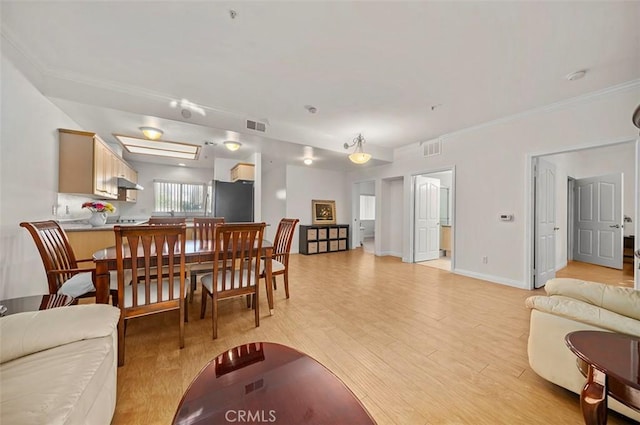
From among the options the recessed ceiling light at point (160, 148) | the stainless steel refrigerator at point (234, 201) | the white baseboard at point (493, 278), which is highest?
the recessed ceiling light at point (160, 148)

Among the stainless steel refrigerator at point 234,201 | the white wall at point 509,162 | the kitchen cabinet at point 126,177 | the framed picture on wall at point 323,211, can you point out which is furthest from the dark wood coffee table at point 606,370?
the kitchen cabinet at point 126,177

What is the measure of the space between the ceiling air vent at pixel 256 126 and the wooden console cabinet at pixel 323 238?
314 cm

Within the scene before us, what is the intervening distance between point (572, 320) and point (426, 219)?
176 inches

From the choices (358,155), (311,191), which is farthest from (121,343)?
A: (311,191)

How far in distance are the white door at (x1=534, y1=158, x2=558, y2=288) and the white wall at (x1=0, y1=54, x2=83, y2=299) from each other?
6211 millimetres

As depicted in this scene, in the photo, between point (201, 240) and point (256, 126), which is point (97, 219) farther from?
point (256, 126)

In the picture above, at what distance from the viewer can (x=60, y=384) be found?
0.90 m

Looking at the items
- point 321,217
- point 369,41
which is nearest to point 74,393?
point 369,41

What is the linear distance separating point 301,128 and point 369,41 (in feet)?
7.35

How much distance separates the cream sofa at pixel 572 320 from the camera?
1.32 metres

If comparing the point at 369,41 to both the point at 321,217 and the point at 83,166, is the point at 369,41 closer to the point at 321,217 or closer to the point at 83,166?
the point at 83,166

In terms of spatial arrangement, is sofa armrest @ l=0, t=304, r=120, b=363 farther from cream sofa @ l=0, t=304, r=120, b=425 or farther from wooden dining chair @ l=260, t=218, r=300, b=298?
wooden dining chair @ l=260, t=218, r=300, b=298

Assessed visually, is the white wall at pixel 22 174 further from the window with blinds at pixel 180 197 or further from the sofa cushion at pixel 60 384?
the window with blinds at pixel 180 197

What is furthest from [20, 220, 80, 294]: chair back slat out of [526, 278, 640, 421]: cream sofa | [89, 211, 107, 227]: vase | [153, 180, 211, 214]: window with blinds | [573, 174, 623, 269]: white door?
[573, 174, 623, 269]: white door
